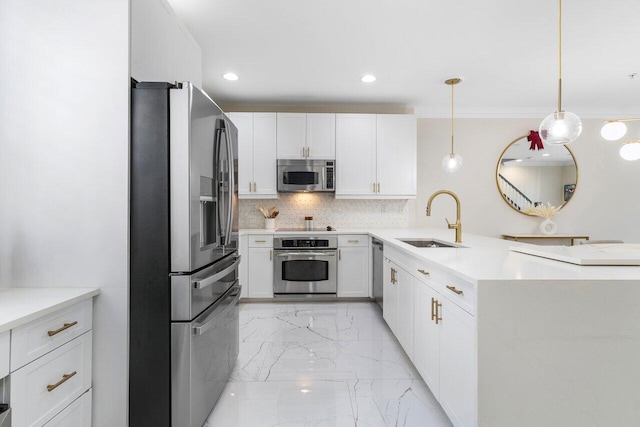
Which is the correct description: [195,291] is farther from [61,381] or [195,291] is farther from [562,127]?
[562,127]

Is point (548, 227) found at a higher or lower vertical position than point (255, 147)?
lower

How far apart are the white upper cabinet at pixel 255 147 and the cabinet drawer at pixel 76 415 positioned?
10.1ft

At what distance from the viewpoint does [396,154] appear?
14.4ft

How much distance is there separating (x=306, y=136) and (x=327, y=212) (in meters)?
1.08

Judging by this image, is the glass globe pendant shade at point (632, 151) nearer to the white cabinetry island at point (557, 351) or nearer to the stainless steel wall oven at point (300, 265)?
the white cabinetry island at point (557, 351)

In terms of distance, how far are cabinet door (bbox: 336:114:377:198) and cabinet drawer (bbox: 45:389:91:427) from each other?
3399 mm

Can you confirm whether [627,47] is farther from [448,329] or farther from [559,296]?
[448,329]

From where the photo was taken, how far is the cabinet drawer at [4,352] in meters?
1.01

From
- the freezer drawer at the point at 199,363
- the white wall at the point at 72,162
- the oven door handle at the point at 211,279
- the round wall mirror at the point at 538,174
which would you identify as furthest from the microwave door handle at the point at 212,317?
the round wall mirror at the point at 538,174

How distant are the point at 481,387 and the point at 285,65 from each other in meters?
3.07

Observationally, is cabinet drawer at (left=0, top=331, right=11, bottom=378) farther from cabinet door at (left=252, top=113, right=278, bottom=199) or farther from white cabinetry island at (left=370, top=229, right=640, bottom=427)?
cabinet door at (left=252, top=113, right=278, bottom=199)

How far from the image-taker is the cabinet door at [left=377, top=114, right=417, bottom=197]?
437 centimetres

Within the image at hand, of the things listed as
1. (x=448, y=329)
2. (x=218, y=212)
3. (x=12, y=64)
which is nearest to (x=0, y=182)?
(x=12, y=64)

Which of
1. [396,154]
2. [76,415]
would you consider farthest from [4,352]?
[396,154]
